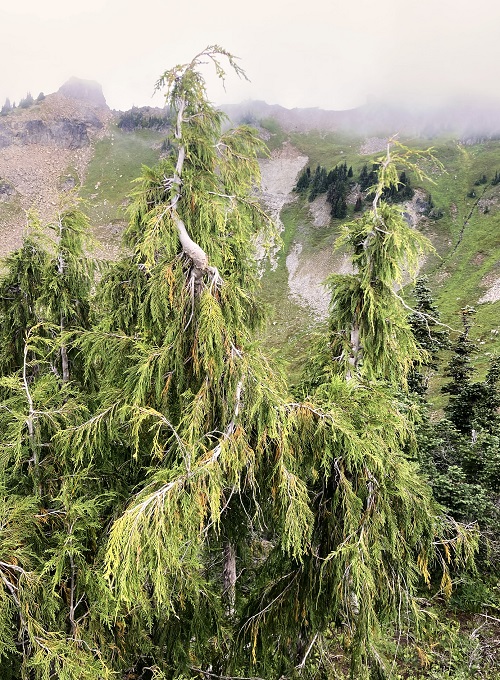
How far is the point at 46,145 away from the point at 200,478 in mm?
159373

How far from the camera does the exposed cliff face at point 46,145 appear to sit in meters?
98.9

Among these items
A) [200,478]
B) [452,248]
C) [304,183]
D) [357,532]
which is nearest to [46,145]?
[304,183]

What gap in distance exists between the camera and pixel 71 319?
27.2 feet

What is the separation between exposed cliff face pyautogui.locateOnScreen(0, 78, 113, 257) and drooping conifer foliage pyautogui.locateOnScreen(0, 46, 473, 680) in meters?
101

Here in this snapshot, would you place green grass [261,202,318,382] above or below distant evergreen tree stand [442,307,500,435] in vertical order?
below

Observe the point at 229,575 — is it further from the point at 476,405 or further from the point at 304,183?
the point at 304,183

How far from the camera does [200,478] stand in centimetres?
302

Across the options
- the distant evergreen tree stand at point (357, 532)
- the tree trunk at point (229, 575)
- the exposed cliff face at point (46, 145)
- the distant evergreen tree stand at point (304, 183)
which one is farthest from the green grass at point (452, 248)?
the exposed cliff face at point (46, 145)

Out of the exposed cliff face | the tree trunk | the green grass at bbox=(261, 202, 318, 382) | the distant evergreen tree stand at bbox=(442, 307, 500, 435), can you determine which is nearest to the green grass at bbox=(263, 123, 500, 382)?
the green grass at bbox=(261, 202, 318, 382)

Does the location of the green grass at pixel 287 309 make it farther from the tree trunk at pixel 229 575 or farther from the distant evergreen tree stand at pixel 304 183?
the tree trunk at pixel 229 575

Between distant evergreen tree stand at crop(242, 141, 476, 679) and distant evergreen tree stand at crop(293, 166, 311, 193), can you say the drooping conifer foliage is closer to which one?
distant evergreen tree stand at crop(242, 141, 476, 679)

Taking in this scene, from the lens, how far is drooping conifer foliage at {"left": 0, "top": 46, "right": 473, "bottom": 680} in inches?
134

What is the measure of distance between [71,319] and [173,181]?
17.0ft

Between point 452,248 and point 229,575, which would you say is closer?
point 229,575
